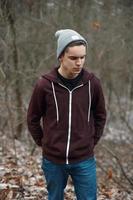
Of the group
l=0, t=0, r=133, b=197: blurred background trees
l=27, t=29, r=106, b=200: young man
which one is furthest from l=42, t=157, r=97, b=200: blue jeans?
l=0, t=0, r=133, b=197: blurred background trees

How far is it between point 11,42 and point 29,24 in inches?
77.0

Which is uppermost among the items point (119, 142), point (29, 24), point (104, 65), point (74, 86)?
point (74, 86)

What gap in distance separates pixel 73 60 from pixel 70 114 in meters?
0.48

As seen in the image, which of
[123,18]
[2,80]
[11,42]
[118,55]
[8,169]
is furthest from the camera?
[118,55]

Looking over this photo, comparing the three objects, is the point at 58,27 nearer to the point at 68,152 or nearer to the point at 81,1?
the point at 81,1

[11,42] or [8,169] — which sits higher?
[11,42]

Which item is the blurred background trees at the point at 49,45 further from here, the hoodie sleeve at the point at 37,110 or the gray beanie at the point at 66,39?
the gray beanie at the point at 66,39

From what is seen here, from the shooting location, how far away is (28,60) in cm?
1398

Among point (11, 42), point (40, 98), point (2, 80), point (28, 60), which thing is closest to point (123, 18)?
point (28, 60)

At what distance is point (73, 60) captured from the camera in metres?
4.36

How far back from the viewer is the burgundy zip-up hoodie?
4.47m

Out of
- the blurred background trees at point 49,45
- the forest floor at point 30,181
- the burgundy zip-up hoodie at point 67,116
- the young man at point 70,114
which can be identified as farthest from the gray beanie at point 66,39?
the blurred background trees at point 49,45

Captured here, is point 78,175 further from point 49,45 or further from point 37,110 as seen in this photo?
point 49,45

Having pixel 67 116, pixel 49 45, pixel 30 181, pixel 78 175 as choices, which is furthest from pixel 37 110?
pixel 49 45
